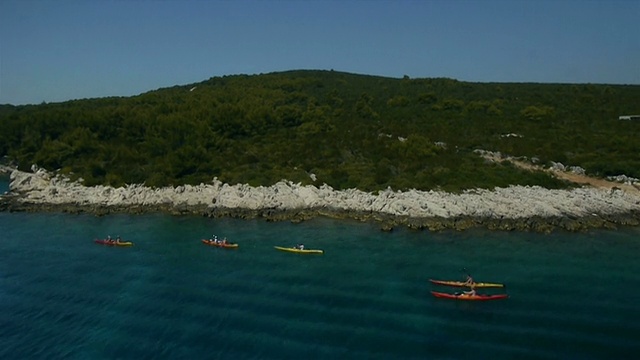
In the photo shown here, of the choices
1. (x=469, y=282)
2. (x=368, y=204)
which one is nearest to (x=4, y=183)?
(x=368, y=204)

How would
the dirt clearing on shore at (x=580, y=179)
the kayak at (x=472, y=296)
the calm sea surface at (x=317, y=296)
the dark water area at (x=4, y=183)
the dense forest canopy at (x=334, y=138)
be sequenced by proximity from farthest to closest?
the dark water area at (x=4, y=183)
the dense forest canopy at (x=334, y=138)
the dirt clearing on shore at (x=580, y=179)
the kayak at (x=472, y=296)
the calm sea surface at (x=317, y=296)

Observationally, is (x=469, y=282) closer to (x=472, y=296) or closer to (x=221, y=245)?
(x=472, y=296)

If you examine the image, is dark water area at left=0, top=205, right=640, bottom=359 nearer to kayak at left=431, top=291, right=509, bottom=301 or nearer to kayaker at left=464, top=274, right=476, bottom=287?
kayak at left=431, top=291, right=509, bottom=301

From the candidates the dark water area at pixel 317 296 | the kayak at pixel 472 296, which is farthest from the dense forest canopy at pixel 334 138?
the kayak at pixel 472 296

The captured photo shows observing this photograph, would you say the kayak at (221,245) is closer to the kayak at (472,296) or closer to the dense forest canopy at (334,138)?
the dense forest canopy at (334,138)

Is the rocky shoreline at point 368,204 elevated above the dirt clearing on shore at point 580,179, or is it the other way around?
the dirt clearing on shore at point 580,179

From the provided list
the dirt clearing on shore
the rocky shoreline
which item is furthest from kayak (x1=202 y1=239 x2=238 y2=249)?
the dirt clearing on shore

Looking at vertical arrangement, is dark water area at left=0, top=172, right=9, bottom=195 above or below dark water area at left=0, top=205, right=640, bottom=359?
above
